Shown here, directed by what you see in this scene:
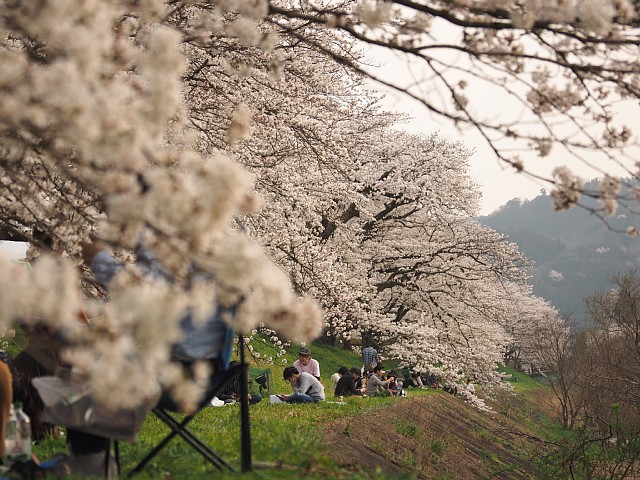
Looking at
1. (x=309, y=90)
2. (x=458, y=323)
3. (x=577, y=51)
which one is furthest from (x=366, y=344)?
(x=577, y=51)

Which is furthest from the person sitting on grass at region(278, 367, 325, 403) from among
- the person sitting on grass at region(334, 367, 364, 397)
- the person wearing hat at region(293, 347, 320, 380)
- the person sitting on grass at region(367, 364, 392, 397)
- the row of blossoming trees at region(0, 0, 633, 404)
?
the person sitting on grass at region(367, 364, 392, 397)

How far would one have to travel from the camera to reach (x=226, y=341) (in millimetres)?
4195

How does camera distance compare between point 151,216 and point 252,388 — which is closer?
point 151,216

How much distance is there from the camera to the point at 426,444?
44.9ft

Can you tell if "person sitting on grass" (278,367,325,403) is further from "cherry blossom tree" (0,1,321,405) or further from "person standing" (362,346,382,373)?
"cherry blossom tree" (0,1,321,405)

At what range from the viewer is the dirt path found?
32.8ft

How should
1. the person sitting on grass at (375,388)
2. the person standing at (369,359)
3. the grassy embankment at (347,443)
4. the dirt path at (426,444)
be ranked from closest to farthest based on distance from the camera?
the grassy embankment at (347,443), the dirt path at (426,444), the person sitting on grass at (375,388), the person standing at (369,359)

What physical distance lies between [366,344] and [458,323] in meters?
3.33

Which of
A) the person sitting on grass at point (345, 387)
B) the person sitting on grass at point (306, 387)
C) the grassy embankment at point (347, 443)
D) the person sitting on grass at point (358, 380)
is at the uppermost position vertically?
the person sitting on grass at point (358, 380)

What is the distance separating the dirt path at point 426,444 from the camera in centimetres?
998

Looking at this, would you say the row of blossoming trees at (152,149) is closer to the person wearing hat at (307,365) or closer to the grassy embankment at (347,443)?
the grassy embankment at (347,443)

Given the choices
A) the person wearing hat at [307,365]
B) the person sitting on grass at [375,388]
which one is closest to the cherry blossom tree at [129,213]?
the person wearing hat at [307,365]

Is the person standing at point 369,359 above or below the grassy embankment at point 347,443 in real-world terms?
above

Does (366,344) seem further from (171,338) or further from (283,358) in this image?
(171,338)
